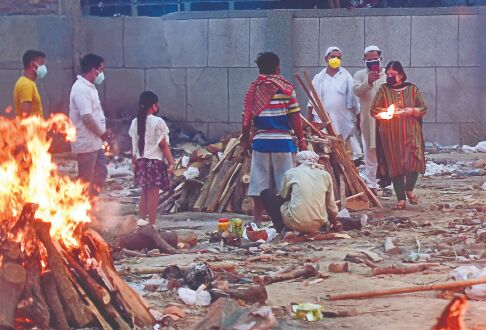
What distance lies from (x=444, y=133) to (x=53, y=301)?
Answer: 38.9 feet

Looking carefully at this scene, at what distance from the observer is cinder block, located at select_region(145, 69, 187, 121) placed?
17938 millimetres

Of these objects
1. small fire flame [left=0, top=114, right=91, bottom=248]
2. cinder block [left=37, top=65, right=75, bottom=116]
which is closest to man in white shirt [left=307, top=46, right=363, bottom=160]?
cinder block [left=37, top=65, right=75, bottom=116]

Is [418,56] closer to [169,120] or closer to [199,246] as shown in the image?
[169,120]

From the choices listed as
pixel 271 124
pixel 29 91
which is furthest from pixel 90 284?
pixel 29 91

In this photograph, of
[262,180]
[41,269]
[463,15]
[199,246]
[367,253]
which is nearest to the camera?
[41,269]

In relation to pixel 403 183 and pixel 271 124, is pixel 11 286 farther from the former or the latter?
pixel 403 183

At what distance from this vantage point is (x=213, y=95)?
1773 cm

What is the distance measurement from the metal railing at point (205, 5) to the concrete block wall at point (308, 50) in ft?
3.18

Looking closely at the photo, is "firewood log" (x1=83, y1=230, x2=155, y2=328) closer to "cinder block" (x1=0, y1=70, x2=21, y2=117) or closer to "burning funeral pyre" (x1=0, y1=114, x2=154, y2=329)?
"burning funeral pyre" (x1=0, y1=114, x2=154, y2=329)

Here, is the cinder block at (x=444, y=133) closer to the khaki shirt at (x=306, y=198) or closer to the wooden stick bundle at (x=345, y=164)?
the wooden stick bundle at (x=345, y=164)

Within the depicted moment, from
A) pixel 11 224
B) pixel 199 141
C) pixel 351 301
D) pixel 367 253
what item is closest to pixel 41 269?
pixel 11 224

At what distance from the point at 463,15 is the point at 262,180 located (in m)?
7.36

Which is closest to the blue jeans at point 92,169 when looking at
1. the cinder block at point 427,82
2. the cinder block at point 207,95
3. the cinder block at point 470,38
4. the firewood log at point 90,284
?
the firewood log at point 90,284

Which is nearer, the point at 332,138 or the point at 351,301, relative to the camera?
the point at 351,301
